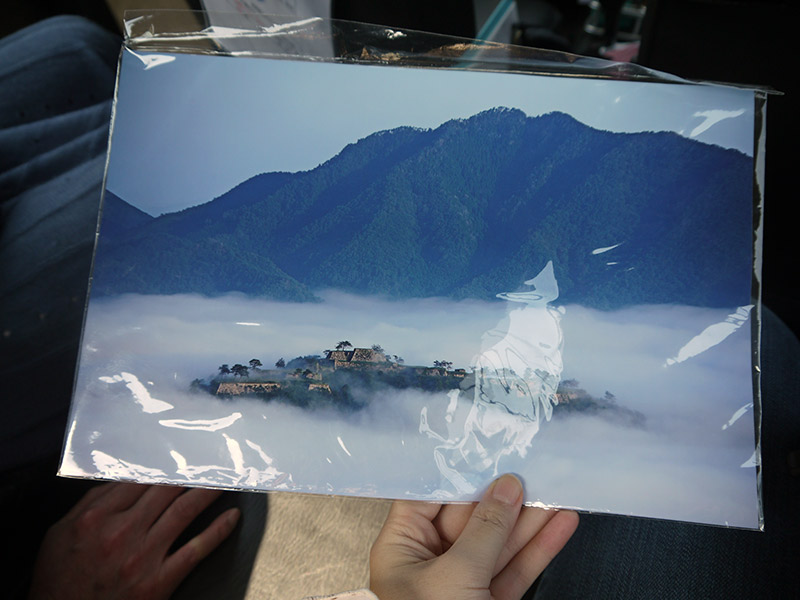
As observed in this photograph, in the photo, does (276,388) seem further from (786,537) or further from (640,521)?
(786,537)

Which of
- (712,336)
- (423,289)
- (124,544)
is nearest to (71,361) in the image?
(124,544)

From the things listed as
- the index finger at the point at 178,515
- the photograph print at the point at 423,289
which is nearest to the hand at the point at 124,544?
the index finger at the point at 178,515

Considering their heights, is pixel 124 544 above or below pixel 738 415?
below

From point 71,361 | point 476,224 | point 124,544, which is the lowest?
point 124,544

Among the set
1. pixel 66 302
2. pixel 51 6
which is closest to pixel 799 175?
pixel 66 302

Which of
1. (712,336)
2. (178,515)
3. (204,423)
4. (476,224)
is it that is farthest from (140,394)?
(712,336)

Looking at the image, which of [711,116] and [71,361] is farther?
[71,361]

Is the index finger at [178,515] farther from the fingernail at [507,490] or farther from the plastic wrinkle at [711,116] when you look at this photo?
the plastic wrinkle at [711,116]

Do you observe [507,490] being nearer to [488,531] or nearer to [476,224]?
[488,531]
